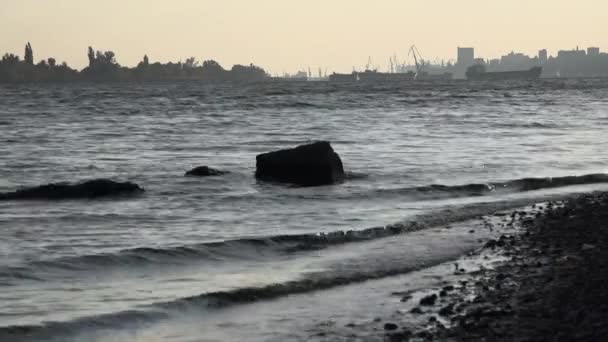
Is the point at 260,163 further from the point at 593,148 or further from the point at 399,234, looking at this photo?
the point at 593,148

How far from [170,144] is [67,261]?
74.3ft

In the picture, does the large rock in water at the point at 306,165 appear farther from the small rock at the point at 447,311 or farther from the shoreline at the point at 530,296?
the small rock at the point at 447,311

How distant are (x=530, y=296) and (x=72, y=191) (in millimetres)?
11567

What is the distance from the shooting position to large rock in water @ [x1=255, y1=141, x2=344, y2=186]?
761 inches

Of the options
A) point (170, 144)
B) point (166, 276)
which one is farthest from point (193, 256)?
point (170, 144)

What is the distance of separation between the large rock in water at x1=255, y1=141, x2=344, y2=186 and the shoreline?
7.78 m

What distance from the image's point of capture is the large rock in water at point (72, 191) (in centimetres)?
1784

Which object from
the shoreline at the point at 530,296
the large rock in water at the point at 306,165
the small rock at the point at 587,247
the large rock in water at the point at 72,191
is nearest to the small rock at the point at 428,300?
the shoreline at the point at 530,296

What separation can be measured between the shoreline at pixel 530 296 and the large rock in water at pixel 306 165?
7.78 m

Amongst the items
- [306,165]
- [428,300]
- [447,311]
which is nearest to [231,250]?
[428,300]

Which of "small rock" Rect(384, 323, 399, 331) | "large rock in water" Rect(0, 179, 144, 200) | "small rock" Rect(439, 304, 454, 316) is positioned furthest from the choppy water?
"small rock" Rect(439, 304, 454, 316)

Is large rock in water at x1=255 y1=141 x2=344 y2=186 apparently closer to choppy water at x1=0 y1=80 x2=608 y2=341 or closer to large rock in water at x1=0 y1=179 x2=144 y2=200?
choppy water at x1=0 y1=80 x2=608 y2=341

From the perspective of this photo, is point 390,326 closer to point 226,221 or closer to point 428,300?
point 428,300

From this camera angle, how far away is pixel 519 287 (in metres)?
8.70
